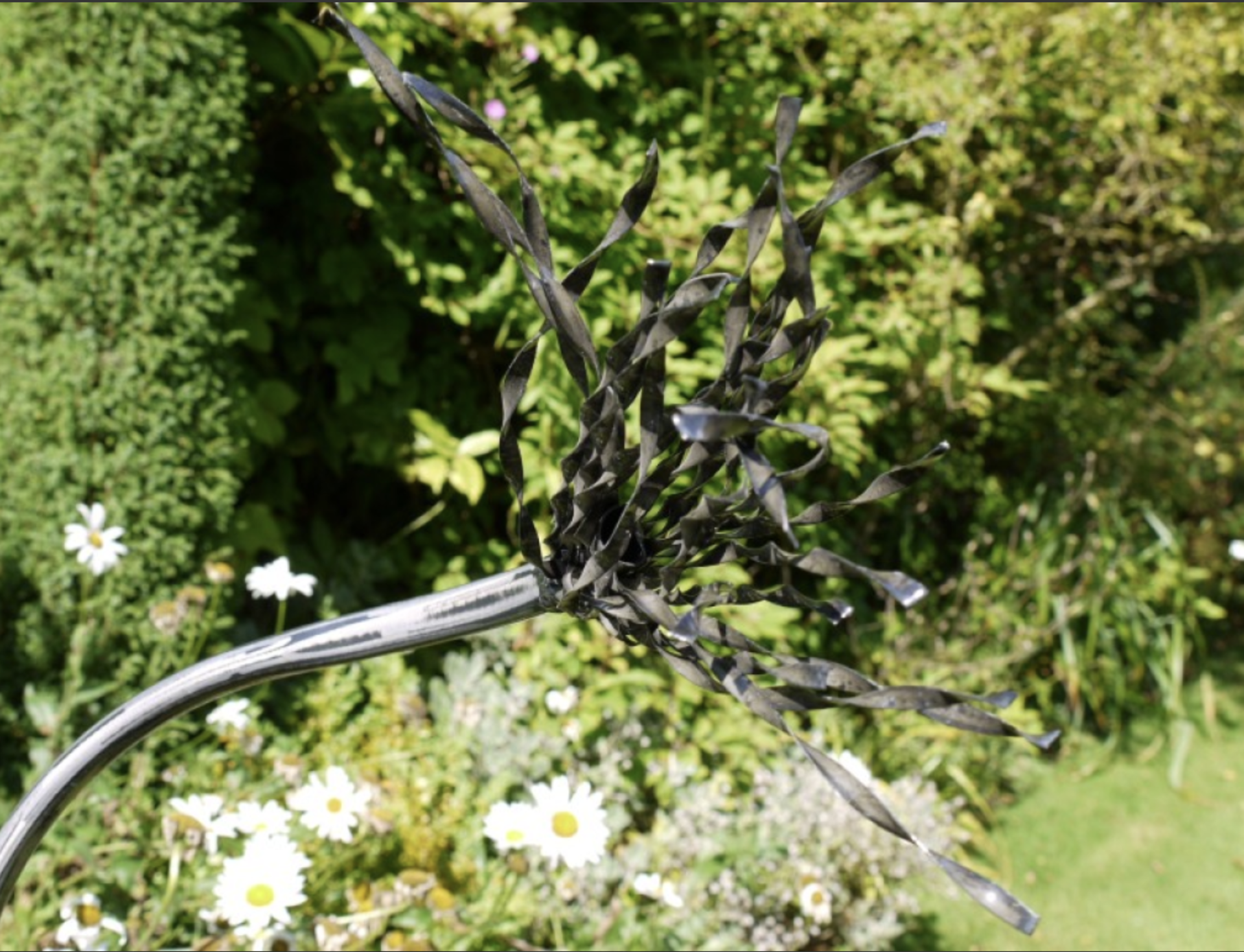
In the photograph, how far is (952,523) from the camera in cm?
474

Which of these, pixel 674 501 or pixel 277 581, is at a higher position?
pixel 674 501

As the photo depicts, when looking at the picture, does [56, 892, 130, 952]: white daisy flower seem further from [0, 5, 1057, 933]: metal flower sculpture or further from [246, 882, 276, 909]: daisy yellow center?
[0, 5, 1057, 933]: metal flower sculpture

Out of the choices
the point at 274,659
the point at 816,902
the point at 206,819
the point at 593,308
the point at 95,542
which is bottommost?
the point at 816,902

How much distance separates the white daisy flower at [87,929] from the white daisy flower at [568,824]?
69cm

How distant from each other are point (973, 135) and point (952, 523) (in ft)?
5.16

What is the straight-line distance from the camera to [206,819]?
74.6 inches

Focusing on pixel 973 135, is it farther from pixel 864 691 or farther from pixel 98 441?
pixel 864 691

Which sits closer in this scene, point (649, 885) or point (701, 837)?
point (649, 885)

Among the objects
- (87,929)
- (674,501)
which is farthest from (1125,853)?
(674,501)

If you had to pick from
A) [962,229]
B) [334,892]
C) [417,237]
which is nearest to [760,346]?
[334,892]

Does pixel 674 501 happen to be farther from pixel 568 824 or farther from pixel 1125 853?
pixel 1125 853

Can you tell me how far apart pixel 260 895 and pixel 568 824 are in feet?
1.60

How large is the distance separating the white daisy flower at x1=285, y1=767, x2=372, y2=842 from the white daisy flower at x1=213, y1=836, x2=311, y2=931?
6.5 inches

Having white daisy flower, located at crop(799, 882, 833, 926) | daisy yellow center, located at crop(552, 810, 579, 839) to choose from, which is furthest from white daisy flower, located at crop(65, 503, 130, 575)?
white daisy flower, located at crop(799, 882, 833, 926)
